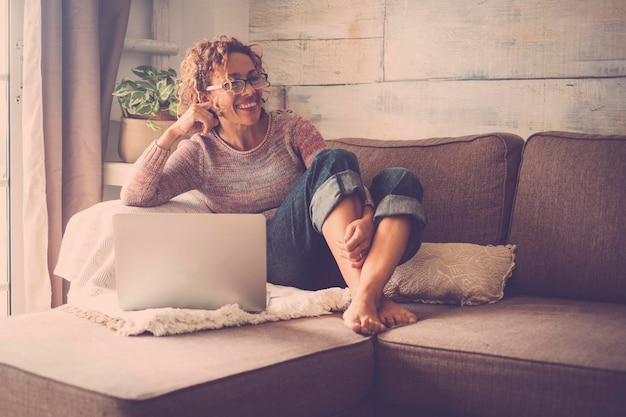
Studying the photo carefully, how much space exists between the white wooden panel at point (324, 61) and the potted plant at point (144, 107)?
1.64ft

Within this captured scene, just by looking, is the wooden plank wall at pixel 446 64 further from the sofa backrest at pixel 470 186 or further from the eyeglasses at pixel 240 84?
the eyeglasses at pixel 240 84

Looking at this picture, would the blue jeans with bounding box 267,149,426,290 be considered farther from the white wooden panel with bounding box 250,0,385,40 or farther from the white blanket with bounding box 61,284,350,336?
the white wooden panel with bounding box 250,0,385,40

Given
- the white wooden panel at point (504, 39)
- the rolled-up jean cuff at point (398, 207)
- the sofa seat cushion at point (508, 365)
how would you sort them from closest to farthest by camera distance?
the sofa seat cushion at point (508, 365)
the rolled-up jean cuff at point (398, 207)
the white wooden panel at point (504, 39)

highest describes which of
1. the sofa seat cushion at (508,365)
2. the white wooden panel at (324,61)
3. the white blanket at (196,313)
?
the white wooden panel at (324,61)

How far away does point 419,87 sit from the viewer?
116 inches

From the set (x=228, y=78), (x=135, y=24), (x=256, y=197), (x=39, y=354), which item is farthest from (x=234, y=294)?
(x=135, y=24)

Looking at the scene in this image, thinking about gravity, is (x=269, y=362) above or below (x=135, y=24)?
below

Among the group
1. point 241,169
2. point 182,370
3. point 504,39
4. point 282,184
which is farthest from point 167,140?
point 504,39

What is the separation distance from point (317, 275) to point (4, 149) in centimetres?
125

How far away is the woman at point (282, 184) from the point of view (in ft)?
6.49

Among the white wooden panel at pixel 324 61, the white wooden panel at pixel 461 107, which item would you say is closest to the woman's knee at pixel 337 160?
the white wooden panel at pixel 461 107

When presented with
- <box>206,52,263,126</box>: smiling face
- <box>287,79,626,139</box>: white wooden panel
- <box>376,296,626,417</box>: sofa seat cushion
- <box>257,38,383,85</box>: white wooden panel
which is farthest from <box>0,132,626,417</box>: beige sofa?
<box>257,38,383,85</box>: white wooden panel

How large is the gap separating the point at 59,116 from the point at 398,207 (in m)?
1.33

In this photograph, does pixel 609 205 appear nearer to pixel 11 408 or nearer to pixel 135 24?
pixel 11 408
